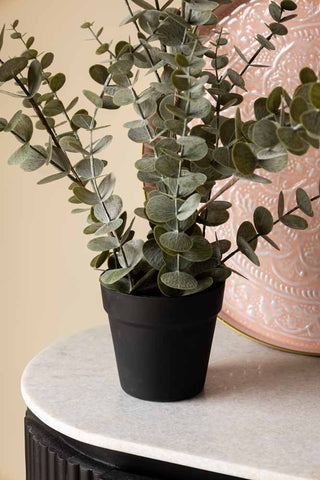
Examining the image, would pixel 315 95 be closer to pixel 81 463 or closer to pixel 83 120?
pixel 83 120

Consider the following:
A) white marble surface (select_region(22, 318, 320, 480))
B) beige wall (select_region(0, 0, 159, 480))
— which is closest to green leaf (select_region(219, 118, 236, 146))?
white marble surface (select_region(22, 318, 320, 480))

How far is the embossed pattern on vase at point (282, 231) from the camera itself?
40.1 inches

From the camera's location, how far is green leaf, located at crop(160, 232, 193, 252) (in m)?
0.77

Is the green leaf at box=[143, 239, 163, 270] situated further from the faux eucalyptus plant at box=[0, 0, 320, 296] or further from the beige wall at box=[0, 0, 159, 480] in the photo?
the beige wall at box=[0, 0, 159, 480]

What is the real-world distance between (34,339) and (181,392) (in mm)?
759

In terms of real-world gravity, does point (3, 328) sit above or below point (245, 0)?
below

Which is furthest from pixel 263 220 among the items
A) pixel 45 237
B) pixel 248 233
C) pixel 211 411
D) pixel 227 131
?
pixel 45 237

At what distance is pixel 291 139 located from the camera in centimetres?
61

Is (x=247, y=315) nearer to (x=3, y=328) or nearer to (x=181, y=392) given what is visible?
(x=181, y=392)

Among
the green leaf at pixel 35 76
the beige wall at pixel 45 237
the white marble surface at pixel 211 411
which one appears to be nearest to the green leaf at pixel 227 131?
the green leaf at pixel 35 76

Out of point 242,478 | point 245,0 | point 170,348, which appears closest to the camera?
point 242,478

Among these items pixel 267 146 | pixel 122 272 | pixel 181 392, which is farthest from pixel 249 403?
pixel 267 146

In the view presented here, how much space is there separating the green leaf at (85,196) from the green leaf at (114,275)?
0.27ft

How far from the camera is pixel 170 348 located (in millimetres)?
833
